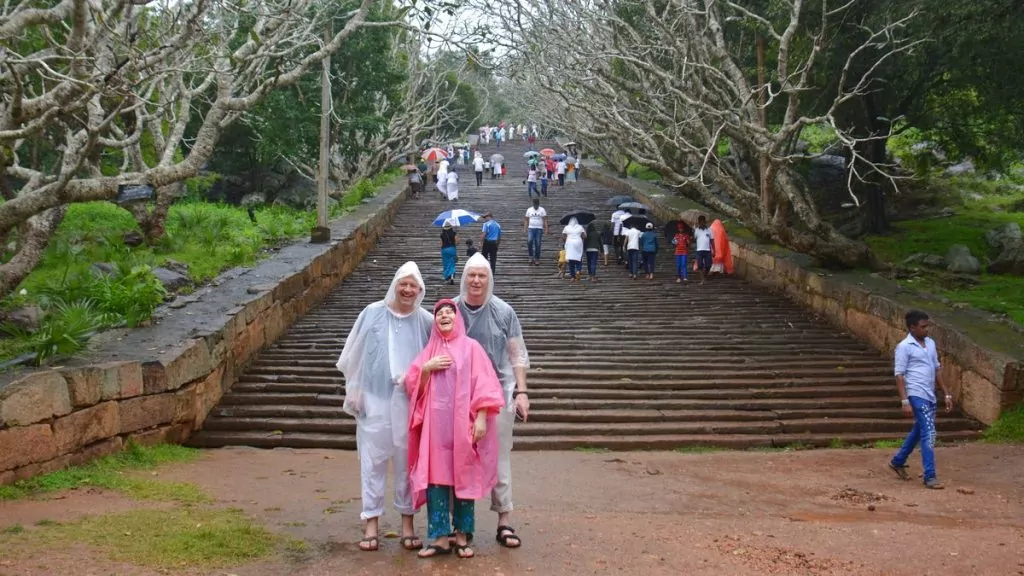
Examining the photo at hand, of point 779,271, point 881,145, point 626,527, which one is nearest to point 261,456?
point 626,527

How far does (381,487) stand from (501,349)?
1.01 meters

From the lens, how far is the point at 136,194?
10.8 metres

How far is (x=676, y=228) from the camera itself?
1922 centimetres

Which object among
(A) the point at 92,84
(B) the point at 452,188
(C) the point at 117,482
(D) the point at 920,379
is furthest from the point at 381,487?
(B) the point at 452,188

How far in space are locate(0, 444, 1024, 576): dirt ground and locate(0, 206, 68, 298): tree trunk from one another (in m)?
3.98

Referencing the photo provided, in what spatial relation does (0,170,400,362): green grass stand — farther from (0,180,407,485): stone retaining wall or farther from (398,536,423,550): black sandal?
(398,536,423,550): black sandal

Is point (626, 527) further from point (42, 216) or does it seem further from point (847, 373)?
point (42, 216)

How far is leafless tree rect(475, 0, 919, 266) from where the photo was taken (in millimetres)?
14641

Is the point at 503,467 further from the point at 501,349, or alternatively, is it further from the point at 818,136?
the point at 818,136

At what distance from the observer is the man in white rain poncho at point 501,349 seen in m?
5.73

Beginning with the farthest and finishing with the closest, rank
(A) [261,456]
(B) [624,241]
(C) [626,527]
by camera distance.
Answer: (B) [624,241] → (A) [261,456] → (C) [626,527]

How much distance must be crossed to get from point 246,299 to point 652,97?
876 centimetres

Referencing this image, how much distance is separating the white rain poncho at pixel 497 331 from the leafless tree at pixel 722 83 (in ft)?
24.9

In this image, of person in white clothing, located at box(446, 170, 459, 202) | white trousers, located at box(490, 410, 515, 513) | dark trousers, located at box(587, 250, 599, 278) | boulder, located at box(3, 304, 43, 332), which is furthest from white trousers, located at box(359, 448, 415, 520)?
person in white clothing, located at box(446, 170, 459, 202)
